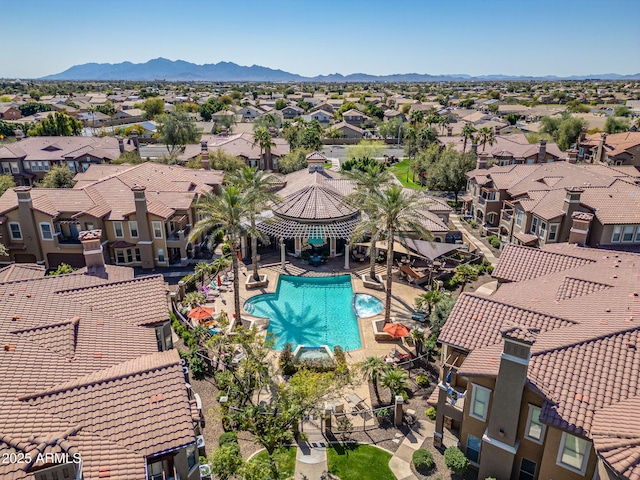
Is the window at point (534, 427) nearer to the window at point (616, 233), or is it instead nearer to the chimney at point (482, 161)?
the window at point (616, 233)

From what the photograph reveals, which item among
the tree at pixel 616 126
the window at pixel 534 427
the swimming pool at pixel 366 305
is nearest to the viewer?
the window at pixel 534 427

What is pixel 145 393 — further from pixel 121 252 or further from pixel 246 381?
pixel 121 252

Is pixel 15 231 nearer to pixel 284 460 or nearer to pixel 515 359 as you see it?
pixel 284 460

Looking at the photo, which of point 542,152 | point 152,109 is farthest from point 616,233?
point 152,109

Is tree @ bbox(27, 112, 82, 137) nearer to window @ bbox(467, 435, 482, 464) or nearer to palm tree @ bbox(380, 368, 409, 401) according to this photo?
palm tree @ bbox(380, 368, 409, 401)

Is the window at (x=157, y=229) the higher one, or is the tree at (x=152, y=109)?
the tree at (x=152, y=109)

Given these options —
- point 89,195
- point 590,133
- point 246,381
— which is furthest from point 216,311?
point 590,133

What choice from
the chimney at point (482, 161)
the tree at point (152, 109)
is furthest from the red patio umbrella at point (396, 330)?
the tree at point (152, 109)
